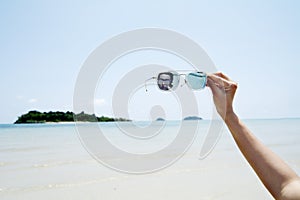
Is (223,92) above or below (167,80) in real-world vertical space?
below

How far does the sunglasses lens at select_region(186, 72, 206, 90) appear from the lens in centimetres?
125

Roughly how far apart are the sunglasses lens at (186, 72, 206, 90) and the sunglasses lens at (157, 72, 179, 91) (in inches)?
6.9

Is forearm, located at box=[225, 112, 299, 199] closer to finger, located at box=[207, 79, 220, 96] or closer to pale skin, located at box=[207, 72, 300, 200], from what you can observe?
pale skin, located at box=[207, 72, 300, 200]

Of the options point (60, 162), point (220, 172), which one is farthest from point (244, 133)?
point (60, 162)

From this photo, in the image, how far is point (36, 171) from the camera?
790 cm

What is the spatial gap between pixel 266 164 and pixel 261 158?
0.07 ft

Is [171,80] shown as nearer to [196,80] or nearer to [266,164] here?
[196,80]

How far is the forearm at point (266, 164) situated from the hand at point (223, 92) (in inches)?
3.8

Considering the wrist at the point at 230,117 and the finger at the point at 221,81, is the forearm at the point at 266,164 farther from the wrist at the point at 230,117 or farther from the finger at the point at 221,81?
the finger at the point at 221,81

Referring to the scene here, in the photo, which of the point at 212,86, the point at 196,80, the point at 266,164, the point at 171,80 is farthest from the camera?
the point at 171,80

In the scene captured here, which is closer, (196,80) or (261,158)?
(261,158)

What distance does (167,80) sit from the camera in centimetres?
160

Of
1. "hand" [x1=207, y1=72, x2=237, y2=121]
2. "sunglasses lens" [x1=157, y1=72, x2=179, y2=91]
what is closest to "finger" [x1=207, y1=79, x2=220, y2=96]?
"hand" [x1=207, y1=72, x2=237, y2=121]

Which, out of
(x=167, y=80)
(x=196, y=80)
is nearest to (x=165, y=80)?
(x=167, y=80)
